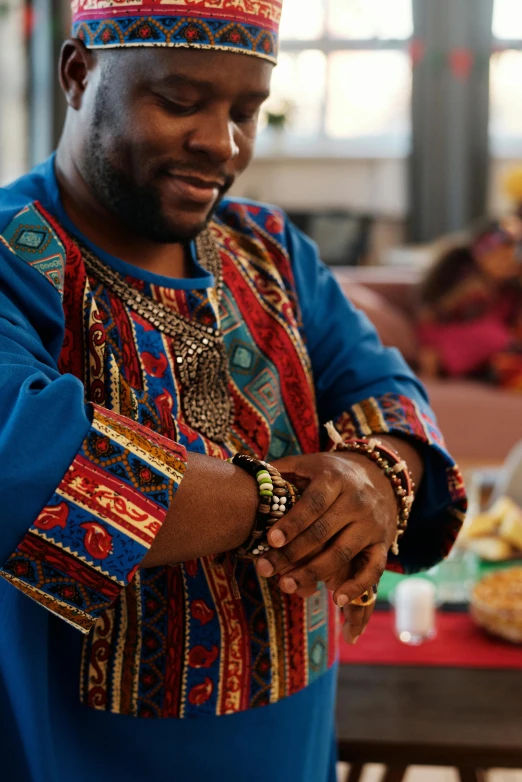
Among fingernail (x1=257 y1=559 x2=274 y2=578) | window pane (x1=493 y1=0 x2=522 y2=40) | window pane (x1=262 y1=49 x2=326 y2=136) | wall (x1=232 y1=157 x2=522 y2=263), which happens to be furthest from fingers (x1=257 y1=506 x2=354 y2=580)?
window pane (x1=493 y1=0 x2=522 y2=40)

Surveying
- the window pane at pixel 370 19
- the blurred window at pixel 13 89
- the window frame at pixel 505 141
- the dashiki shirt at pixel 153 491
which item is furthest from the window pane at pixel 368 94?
the dashiki shirt at pixel 153 491

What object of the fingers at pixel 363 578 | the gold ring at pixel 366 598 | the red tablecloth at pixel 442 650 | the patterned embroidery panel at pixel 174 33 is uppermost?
the patterned embroidery panel at pixel 174 33

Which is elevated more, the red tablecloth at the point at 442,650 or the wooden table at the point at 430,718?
the wooden table at the point at 430,718

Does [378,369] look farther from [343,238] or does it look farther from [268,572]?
[343,238]

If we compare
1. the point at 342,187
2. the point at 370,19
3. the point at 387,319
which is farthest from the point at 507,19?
the point at 387,319

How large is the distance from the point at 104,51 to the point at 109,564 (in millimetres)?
480

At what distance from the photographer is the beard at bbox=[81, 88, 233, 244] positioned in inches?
34.3

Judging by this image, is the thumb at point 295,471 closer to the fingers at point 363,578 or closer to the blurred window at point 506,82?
the fingers at point 363,578

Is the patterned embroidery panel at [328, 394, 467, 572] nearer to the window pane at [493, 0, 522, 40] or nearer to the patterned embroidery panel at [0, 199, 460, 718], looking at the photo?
the patterned embroidery panel at [0, 199, 460, 718]

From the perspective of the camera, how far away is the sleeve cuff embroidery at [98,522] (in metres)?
0.70

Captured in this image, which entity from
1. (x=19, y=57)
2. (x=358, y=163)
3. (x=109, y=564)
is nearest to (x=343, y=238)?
(x=358, y=163)

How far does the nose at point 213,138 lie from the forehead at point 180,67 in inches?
1.1

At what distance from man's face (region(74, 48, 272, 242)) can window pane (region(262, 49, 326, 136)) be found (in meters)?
6.83

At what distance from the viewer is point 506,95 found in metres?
7.45
